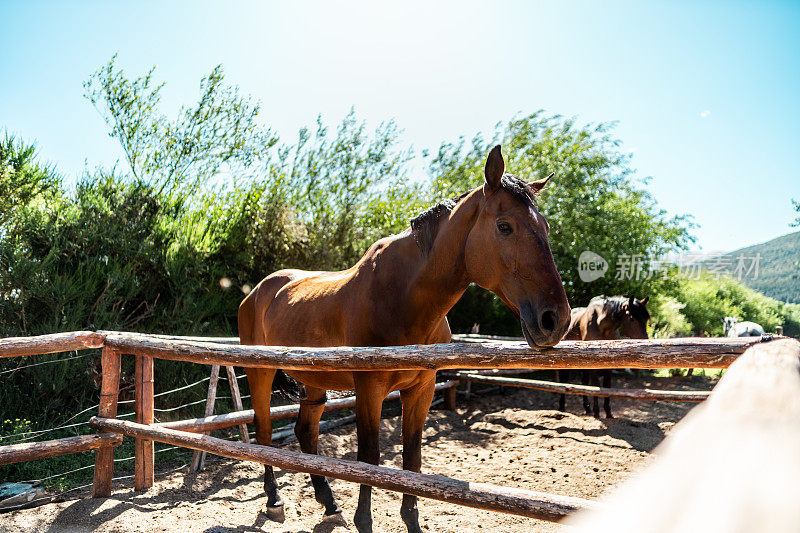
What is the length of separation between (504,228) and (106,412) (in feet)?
11.1

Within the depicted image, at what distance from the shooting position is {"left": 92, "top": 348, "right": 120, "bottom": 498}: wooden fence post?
3.70m

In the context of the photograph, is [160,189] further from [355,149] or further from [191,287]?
[355,149]

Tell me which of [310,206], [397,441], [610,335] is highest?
[310,206]

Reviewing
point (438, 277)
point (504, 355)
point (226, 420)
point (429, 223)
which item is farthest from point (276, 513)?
point (504, 355)

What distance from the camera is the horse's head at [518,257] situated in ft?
6.75

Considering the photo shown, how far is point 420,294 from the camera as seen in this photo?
2789mm

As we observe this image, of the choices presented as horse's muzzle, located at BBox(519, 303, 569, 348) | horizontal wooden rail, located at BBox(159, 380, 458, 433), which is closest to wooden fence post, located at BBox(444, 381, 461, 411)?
horizontal wooden rail, located at BBox(159, 380, 458, 433)

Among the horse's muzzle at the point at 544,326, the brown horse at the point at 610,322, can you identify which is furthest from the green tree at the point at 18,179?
the brown horse at the point at 610,322

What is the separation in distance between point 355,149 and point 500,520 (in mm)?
7183

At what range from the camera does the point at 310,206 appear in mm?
8961

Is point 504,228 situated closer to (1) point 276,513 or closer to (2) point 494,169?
(2) point 494,169

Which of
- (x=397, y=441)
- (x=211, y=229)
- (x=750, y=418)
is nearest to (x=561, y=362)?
(x=750, y=418)

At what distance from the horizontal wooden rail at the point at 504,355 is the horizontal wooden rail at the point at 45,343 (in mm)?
1252

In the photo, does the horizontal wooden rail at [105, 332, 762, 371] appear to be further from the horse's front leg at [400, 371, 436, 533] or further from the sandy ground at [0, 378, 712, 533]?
the sandy ground at [0, 378, 712, 533]
